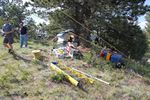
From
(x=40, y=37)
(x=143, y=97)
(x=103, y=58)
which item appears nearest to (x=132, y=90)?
(x=143, y=97)

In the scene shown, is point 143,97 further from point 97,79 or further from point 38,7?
point 38,7

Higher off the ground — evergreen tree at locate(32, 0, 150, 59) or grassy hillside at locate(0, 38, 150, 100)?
evergreen tree at locate(32, 0, 150, 59)

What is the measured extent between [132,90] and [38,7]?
1380 cm

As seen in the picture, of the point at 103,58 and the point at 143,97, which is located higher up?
the point at 103,58

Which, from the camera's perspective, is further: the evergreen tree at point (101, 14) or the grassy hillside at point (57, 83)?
the evergreen tree at point (101, 14)

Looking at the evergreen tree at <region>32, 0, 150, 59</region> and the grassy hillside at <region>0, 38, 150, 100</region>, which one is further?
the evergreen tree at <region>32, 0, 150, 59</region>

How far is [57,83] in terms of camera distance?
1070 centimetres

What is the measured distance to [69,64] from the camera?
1322cm

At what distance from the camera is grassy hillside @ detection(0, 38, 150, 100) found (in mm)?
9773

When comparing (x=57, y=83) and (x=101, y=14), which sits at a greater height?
(x=101, y=14)

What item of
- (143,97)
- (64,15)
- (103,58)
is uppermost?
(64,15)

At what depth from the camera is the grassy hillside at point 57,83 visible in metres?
9.77

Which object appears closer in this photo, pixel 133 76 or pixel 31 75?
pixel 31 75

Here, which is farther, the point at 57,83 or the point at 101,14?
the point at 101,14
